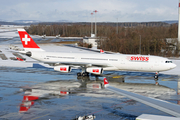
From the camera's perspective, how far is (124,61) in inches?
1618

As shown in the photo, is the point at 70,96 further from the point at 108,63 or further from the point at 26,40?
the point at 26,40

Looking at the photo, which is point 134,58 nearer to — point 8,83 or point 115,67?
point 115,67

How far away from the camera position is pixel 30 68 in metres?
52.3

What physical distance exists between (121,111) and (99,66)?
18.9 meters

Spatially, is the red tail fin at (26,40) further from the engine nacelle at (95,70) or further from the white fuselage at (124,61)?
the engine nacelle at (95,70)

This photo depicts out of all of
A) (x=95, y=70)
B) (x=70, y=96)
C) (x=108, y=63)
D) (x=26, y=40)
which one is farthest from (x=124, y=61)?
(x=26, y=40)

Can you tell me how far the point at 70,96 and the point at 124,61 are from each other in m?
14.8

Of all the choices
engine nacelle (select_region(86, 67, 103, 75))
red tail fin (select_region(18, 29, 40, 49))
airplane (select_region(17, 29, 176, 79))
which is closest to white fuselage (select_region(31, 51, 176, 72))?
airplane (select_region(17, 29, 176, 79))

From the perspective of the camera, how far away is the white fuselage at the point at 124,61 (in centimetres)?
3981

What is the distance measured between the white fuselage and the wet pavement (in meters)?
2.01

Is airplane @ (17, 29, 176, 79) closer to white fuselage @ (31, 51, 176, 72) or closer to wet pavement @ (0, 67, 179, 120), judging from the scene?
white fuselage @ (31, 51, 176, 72)

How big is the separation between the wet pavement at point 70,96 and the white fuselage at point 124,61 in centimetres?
201

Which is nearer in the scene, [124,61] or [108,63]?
[124,61]

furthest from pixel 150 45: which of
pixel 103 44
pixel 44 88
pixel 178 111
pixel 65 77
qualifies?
pixel 178 111
